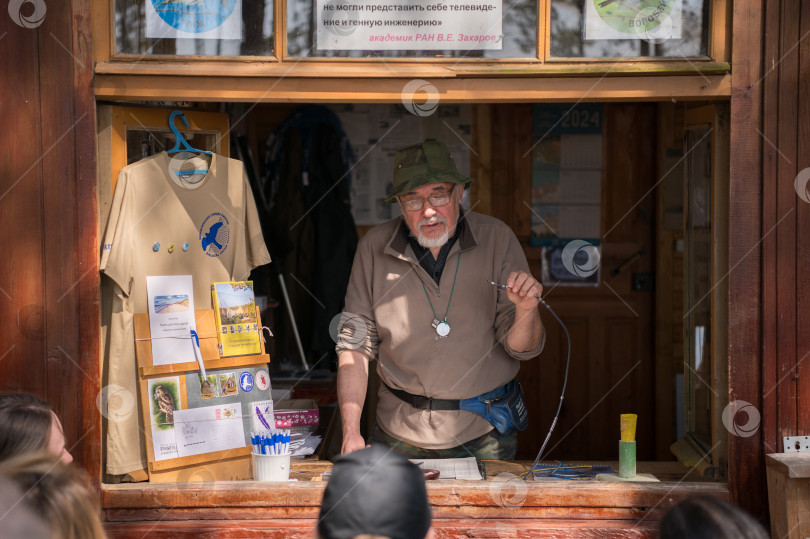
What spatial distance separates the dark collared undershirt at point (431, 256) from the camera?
10.9ft

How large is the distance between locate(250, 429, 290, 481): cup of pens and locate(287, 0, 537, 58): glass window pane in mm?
1388

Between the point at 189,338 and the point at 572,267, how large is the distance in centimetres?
265

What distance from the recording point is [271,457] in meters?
3.06

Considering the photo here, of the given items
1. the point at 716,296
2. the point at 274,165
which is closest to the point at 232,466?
the point at 716,296

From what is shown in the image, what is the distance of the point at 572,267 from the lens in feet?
16.6

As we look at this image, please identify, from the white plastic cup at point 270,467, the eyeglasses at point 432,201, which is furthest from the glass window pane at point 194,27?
the white plastic cup at point 270,467

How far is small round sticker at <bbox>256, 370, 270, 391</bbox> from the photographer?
3312 millimetres

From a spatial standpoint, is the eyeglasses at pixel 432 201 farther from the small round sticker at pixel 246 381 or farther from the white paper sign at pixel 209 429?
the white paper sign at pixel 209 429

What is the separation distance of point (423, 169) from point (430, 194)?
0.10 m

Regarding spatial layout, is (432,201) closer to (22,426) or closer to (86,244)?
(86,244)

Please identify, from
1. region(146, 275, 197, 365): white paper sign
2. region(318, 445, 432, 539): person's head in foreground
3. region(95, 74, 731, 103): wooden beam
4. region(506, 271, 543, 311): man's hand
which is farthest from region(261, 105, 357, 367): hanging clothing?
region(318, 445, 432, 539): person's head in foreground

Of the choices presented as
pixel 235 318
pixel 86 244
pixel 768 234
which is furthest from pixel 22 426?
pixel 768 234

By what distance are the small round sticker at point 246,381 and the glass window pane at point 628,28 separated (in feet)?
5.47

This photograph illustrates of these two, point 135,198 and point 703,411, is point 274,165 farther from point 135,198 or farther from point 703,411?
point 703,411
